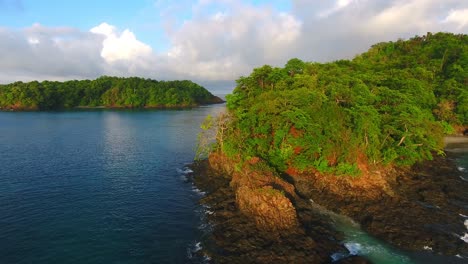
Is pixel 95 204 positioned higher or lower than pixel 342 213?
lower

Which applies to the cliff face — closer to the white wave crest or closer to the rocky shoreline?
the rocky shoreline

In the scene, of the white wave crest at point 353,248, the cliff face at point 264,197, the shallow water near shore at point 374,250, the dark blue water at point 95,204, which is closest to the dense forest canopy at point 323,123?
the cliff face at point 264,197

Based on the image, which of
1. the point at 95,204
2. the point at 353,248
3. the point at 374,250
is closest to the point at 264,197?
the point at 353,248

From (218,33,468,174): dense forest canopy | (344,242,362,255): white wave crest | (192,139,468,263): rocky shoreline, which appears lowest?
(344,242,362,255): white wave crest

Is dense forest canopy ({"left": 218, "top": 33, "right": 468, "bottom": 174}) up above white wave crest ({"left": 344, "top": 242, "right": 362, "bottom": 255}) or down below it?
above

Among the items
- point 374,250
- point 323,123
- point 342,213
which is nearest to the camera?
point 374,250

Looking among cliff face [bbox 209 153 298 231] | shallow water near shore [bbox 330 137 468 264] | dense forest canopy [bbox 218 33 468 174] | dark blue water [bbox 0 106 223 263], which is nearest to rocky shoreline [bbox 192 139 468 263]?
cliff face [bbox 209 153 298 231]

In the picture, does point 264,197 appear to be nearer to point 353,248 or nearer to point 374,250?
point 353,248
